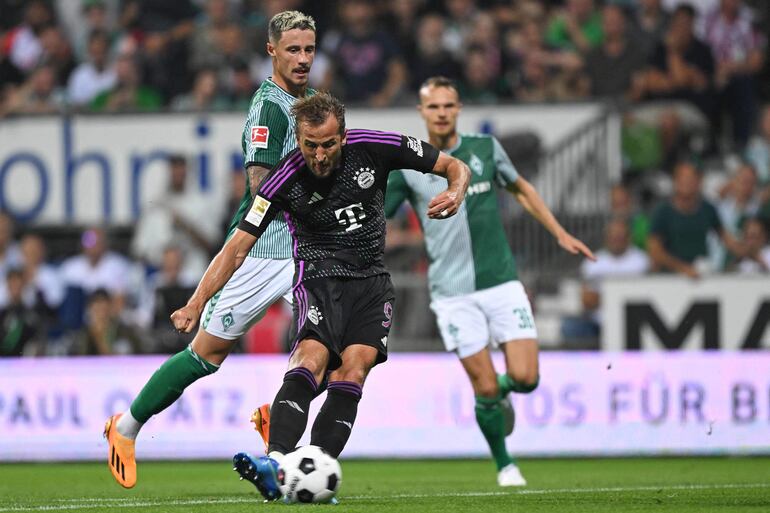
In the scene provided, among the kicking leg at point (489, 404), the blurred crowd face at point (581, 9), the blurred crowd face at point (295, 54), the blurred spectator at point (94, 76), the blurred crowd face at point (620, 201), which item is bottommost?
the kicking leg at point (489, 404)

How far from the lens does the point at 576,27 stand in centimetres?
1675

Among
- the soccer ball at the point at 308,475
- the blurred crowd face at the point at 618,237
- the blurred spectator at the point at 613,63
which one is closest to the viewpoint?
the soccer ball at the point at 308,475

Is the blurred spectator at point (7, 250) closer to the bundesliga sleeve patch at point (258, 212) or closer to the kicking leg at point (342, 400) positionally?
the bundesliga sleeve patch at point (258, 212)

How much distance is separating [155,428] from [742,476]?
5.24 m

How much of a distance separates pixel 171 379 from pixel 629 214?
792 centimetres

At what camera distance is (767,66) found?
1677cm

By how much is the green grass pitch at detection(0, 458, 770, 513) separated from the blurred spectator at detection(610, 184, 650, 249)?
11.0 ft

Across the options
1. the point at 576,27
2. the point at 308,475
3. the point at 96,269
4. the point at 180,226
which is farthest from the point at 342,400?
the point at 576,27

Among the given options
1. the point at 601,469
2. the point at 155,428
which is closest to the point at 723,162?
the point at 601,469

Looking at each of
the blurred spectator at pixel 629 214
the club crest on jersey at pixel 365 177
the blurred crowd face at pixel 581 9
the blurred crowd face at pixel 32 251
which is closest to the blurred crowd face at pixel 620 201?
the blurred spectator at pixel 629 214

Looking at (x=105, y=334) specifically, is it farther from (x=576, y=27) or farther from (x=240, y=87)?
(x=576, y=27)

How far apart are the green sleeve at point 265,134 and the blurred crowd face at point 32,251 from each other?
332 inches

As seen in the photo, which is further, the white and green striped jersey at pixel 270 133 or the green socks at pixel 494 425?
the green socks at pixel 494 425

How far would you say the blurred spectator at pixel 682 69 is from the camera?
52.5ft
